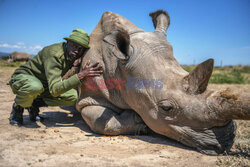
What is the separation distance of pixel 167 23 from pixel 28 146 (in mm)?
3031

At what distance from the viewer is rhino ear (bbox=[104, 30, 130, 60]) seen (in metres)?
3.36

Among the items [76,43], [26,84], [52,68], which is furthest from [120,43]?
[26,84]

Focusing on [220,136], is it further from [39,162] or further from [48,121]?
[48,121]

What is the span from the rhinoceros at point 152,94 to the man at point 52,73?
0.20m

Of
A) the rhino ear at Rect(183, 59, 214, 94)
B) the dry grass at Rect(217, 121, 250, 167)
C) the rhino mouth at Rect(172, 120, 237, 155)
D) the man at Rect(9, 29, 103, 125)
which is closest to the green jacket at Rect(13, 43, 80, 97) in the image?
the man at Rect(9, 29, 103, 125)

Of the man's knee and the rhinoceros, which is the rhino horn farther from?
the man's knee

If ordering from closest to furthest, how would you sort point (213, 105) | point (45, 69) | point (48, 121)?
point (213, 105)
point (45, 69)
point (48, 121)

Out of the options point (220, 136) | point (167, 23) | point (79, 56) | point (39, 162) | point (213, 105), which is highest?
point (167, 23)

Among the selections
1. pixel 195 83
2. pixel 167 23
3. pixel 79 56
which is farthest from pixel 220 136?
pixel 79 56

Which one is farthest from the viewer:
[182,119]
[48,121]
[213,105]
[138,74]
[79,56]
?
[48,121]

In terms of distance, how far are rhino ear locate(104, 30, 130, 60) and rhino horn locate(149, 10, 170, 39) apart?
0.67m

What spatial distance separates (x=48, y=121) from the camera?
14.1ft

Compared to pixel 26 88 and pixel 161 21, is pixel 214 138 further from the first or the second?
pixel 26 88

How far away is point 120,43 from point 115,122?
1236 millimetres
